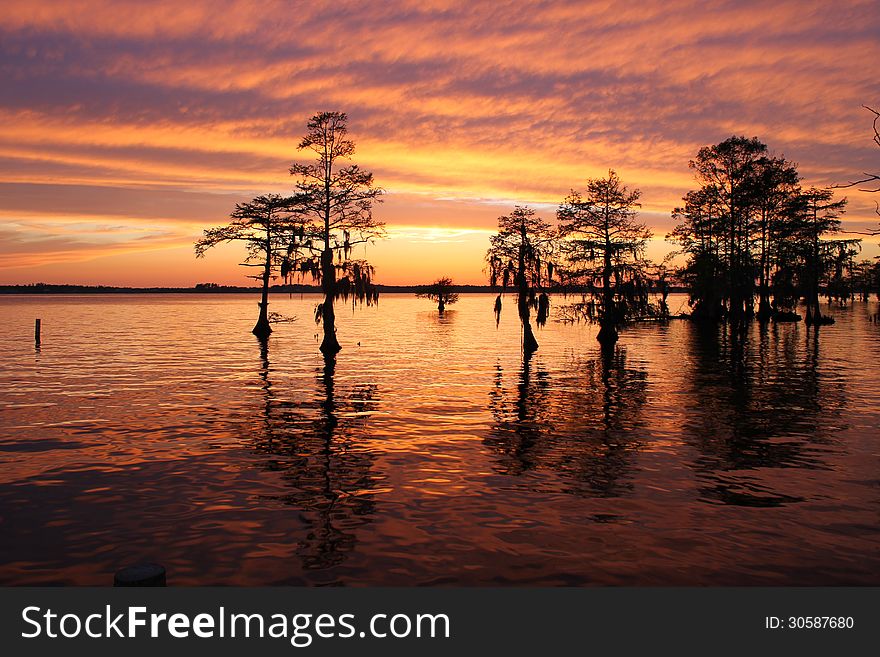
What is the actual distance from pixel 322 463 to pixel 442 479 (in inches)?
127

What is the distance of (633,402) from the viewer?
80.8 ft

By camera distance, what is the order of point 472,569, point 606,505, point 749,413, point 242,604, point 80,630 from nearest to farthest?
1. point 80,630
2. point 242,604
3. point 472,569
4. point 606,505
5. point 749,413

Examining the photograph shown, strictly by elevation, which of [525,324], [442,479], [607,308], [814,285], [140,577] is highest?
[814,285]

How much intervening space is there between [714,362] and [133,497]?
117ft

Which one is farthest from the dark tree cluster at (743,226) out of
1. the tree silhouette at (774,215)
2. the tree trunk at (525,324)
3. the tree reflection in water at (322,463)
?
the tree reflection in water at (322,463)

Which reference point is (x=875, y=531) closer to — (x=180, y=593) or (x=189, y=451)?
(x=180, y=593)

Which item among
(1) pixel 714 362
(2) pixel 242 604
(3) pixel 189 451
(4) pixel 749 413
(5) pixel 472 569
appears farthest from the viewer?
(1) pixel 714 362

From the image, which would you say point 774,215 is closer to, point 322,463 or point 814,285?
point 814,285

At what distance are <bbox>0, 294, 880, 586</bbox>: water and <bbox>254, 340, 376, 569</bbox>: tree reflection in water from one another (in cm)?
7

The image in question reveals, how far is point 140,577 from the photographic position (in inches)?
267

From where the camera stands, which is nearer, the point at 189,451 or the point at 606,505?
the point at 606,505

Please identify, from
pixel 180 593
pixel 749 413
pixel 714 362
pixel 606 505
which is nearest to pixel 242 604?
pixel 180 593

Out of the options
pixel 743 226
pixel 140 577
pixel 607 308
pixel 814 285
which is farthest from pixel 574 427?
pixel 814 285

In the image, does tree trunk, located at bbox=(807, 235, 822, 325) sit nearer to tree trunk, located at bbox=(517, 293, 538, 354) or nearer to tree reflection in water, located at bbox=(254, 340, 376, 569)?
tree trunk, located at bbox=(517, 293, 538, 354)
